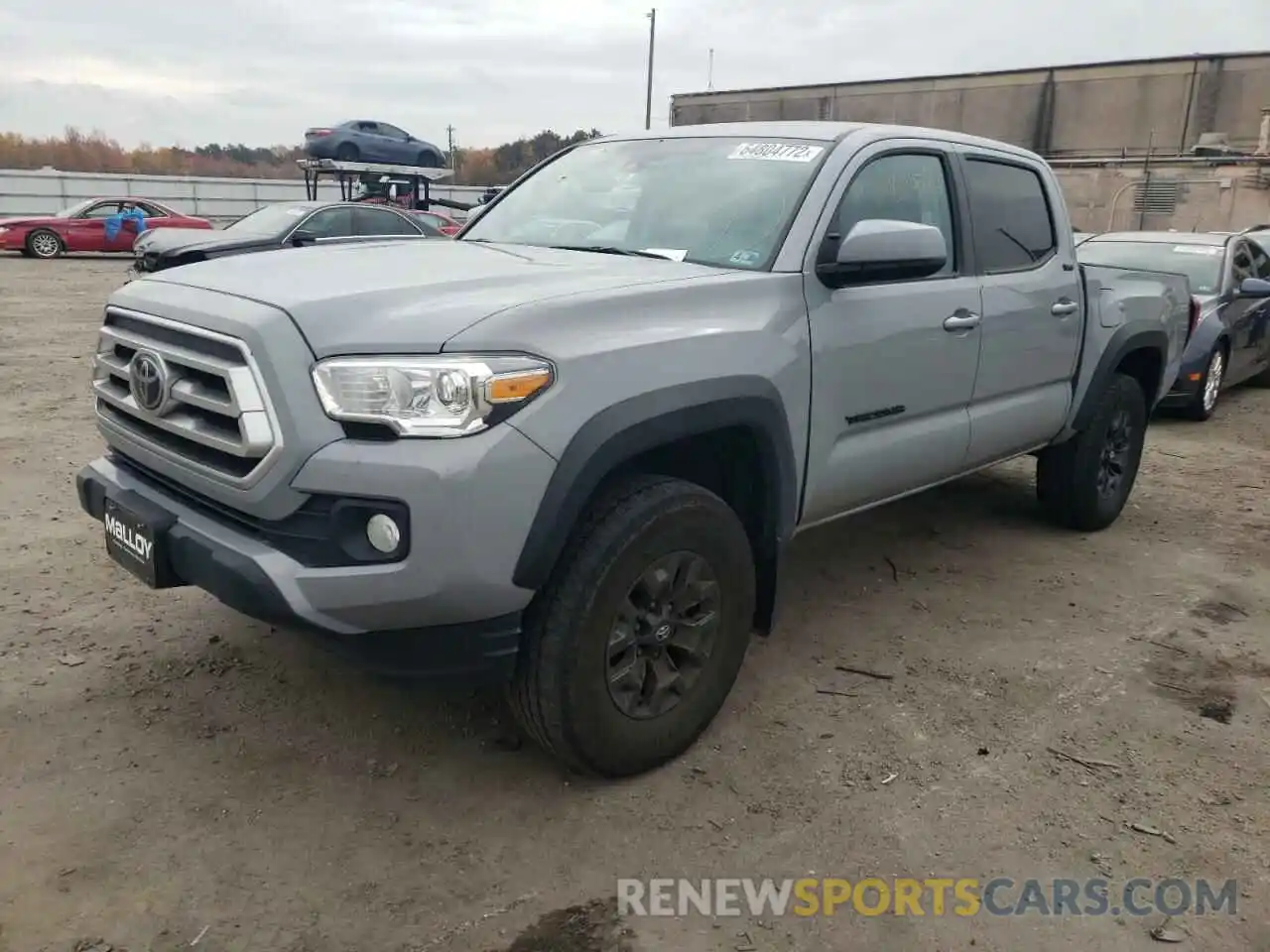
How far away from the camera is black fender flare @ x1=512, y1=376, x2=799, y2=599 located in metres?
2.46

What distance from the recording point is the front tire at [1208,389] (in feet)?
27.9

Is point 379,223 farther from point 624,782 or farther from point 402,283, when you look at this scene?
point 624,782

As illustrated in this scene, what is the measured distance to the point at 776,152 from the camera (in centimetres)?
361

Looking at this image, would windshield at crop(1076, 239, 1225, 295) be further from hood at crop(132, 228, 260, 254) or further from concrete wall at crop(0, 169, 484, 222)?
concrete wall at crop(0, 169, 484, 222)

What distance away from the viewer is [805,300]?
3.21 metres

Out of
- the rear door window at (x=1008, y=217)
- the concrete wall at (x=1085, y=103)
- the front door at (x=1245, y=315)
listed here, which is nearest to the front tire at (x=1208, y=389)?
the front door at (x=1245, y=315)

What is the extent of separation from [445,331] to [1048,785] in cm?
220

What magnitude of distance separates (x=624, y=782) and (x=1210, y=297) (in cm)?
790

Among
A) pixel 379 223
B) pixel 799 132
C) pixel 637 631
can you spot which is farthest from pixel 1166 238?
pixel 379 223

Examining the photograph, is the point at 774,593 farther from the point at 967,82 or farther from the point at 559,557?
the point at 967,82

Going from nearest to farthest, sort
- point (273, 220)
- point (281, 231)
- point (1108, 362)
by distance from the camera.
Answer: point (1108, 362) < point (281, 231) < point (273, 220)

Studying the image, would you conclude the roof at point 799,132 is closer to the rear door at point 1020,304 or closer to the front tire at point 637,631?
the rear door at point 1020,304

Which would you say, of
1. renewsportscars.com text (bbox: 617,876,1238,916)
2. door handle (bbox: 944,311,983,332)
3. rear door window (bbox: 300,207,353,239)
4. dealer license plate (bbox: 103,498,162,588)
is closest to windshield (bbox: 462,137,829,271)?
door handle (bbox: 944,311,983,332)

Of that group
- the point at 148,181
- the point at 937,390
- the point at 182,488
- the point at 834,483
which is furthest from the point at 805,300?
the point at 148,181
